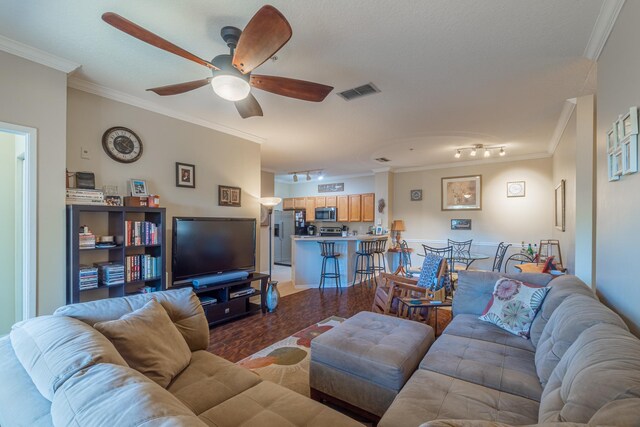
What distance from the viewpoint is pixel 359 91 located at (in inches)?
119

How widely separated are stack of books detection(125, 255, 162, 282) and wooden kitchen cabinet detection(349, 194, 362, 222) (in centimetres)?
557

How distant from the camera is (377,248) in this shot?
6.04m

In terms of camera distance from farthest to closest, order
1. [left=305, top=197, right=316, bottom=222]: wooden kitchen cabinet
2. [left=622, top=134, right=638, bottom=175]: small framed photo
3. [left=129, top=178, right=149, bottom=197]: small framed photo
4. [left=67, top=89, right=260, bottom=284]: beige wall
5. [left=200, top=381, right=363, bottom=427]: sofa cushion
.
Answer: [left=305, top=197, right=316, bottom=222]: wooden kitchen cabinet
[left=129, top=178, right=149, bottom=197]: small framed photo
[left=67, top=89, right=260, bottom=284]: beige wall
[left=622, top=134, right=638, bottom=175]: small framed photo
[left=200, top=381, right=363, bottom=427]: sofa cushion

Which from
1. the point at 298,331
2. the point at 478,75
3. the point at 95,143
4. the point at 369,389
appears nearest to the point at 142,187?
the point at 95,143

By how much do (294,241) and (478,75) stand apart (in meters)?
4.10

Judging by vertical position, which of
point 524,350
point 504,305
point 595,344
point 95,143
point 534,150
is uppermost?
point 534,150

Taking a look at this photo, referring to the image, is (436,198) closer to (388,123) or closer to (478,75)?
(388,123)

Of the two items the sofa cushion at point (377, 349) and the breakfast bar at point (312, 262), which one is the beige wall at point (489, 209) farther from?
the sofa cushion at point (377, 349)

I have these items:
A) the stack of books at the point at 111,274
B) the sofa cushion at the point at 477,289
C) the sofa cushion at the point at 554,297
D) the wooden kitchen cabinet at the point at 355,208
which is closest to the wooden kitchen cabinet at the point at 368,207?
the wooden kitchen cabinet at the point at 355,208

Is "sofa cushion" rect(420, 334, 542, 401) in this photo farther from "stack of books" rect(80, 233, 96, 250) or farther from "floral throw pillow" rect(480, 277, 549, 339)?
"stack of books" rect(80, 233, 96, 250)

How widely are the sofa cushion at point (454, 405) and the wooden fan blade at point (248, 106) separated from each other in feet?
7.49

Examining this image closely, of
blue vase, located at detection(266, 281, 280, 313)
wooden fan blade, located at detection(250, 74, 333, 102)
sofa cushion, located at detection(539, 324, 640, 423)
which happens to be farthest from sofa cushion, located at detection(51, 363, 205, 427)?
blue vase, located at detection(266, 281, 280, 313)

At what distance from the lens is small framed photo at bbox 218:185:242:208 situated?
13.4 ft

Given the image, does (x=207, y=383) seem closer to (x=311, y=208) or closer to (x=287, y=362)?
(x=287, y=362)
